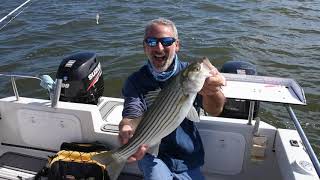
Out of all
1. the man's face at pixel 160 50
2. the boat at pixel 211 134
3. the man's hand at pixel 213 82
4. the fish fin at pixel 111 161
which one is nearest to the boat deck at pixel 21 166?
the boat at pixel 211 134

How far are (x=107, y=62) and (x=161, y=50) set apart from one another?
23.5 feet

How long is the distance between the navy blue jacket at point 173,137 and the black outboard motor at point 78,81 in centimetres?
157

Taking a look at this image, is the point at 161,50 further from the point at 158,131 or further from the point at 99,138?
the point at 99,138

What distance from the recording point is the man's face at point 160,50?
12.5ft

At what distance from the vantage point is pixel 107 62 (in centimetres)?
1084

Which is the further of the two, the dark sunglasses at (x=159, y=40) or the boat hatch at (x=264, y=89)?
the dark sunglasses at (x=159, y=40)

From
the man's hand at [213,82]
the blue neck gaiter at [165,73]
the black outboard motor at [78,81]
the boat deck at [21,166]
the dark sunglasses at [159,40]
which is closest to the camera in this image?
the man's hand at [213,82]

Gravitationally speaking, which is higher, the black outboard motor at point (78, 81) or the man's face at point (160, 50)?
the man's face at point (160, 50)

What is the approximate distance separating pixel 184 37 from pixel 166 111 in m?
9.05

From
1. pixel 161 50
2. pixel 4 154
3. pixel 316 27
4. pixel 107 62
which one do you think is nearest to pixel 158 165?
pixel 161 50

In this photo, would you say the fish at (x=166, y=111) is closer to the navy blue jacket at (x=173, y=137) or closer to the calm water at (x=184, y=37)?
the navy blue jacket at (x=173, y=137)

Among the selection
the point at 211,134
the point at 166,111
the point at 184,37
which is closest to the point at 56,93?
the point at 211,134

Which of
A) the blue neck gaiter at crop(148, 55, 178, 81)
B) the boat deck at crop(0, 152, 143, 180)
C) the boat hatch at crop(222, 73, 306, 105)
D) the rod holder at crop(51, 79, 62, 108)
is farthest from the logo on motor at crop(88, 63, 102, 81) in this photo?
the boat hatch at crop(222, 73, 306, 105)

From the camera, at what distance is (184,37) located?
39.4ft
